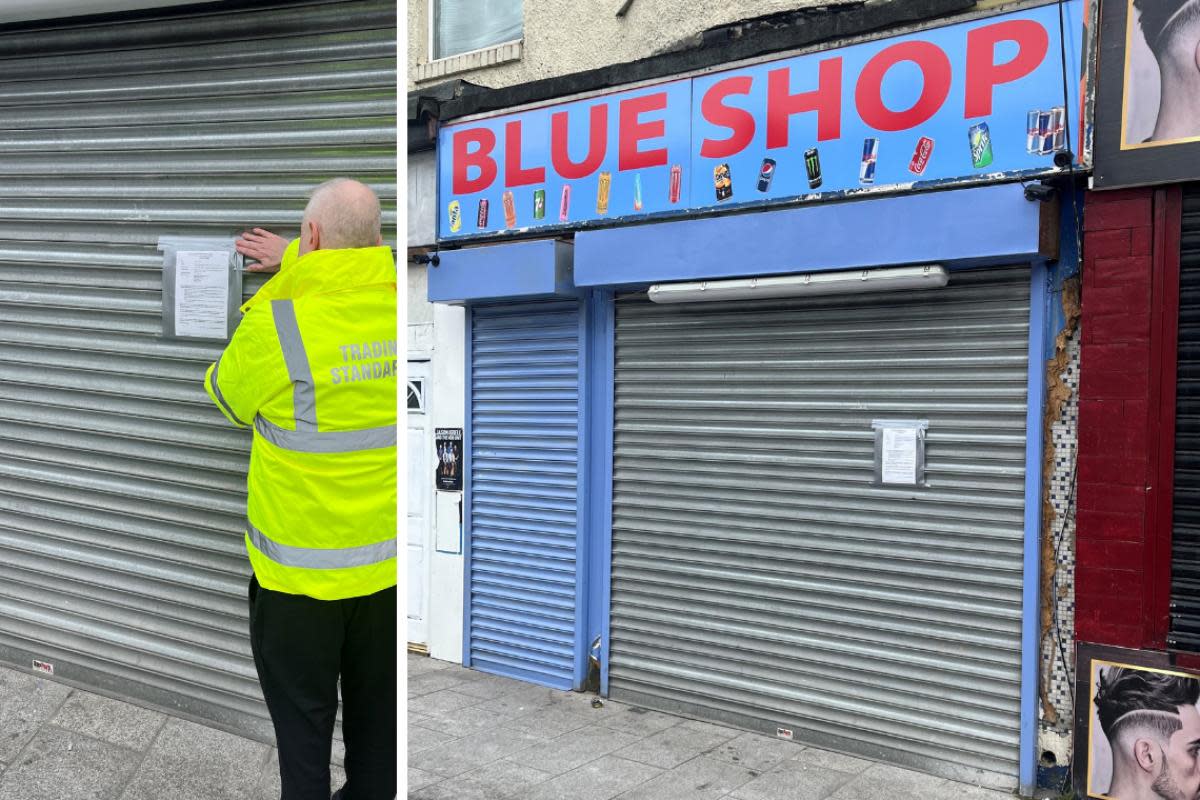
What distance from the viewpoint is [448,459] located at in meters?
8.96

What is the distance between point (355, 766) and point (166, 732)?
1.05 meters

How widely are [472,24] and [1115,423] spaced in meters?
6.36

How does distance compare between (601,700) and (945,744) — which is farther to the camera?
(601,700)

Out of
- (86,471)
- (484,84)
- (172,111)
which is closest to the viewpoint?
(172,111)

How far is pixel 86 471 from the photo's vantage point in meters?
3.70

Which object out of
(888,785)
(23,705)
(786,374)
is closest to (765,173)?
(786,374)

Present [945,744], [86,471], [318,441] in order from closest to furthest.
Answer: [318,441]
[86,471]
[945,744]

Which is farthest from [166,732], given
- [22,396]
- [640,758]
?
[640,758]

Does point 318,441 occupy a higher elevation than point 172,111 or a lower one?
lower

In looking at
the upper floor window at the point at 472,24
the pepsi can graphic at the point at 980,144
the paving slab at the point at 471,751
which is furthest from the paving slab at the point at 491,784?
the upper floor window at the point at 472,24

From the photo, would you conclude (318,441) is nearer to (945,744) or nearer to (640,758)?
(640,758)

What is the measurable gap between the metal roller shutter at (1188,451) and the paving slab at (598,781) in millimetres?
3012

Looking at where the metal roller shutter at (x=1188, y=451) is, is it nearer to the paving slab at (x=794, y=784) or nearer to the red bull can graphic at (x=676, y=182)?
the paving slab at (x=794, y=784)

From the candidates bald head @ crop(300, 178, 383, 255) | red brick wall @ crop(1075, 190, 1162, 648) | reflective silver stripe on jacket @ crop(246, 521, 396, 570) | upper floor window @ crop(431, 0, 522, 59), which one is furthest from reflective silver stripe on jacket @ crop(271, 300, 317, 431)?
upper floor window @ crop(431, 0, 522, 59)
